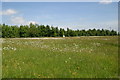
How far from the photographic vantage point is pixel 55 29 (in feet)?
355

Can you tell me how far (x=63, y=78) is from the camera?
7332 mm

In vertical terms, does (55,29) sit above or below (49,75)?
above

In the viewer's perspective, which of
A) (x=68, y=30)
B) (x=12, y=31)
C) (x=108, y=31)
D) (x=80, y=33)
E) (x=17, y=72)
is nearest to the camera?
(x=17, y=72)

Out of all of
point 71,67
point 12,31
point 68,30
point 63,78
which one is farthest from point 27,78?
point 68,30

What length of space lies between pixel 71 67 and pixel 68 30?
368ft

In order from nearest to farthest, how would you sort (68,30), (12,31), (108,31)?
(12,31), (68,30), (108,31)

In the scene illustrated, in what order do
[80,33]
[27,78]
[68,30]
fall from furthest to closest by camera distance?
[80,33] < [68,30] < [27,78]

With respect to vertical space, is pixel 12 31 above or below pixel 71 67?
above

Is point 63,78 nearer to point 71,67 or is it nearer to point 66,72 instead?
point 66,72

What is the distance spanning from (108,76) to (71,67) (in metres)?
2.09

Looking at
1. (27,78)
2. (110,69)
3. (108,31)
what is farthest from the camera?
(108,31)

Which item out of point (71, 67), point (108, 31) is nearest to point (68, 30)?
point (108, 31)

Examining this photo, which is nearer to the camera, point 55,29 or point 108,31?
point 55,29

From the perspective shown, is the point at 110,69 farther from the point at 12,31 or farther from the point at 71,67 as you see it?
the point at 12,31
